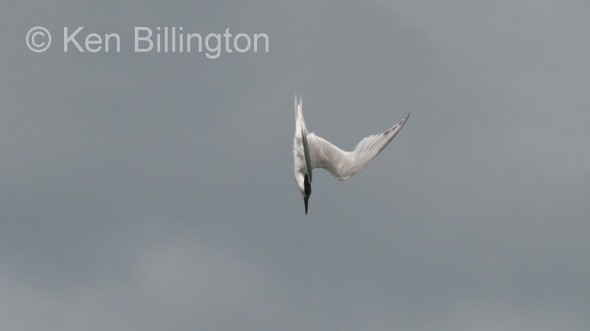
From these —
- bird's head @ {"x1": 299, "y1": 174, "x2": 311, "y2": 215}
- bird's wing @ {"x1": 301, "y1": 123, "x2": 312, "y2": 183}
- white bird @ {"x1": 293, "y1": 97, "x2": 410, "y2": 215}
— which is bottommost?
bird's head @ {"x1": 299, "y1": 174, "x2": 311, "y2": 215}

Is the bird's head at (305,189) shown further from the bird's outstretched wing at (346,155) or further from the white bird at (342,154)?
the bird's outstretched wing at (346,155)

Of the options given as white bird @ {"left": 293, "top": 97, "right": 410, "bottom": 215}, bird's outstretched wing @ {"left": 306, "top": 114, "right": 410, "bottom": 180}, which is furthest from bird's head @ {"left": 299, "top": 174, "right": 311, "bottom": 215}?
bird's outstretched wing @ {"left": 306, "top": 114, "right": 410, "bottom": 180}

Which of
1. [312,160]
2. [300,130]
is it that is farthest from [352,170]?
[300,130]

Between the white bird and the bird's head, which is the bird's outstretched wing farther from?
the bird's head

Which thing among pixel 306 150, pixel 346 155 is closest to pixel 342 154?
pixel 346 155

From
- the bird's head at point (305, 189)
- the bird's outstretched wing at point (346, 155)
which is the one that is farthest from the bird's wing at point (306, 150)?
the bird's outstretched wing at point (346, 155)

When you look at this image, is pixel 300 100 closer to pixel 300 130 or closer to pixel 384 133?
pixel 300 130

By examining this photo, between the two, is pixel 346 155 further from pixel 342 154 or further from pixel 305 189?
pixel 305 189

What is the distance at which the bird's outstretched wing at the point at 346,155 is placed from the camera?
6131 centimetres

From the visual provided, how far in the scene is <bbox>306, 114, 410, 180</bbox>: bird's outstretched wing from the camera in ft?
201

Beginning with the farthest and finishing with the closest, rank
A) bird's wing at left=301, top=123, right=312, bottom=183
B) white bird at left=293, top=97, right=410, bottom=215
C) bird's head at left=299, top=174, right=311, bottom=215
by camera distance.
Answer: white bird at left=293, top=97, right=410, bottom=215, bird's head at left=299, top=174, right=311, bottom=215, bird's wing at left=301, top=123, right=312, bottom=183

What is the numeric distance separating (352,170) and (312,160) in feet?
7.80

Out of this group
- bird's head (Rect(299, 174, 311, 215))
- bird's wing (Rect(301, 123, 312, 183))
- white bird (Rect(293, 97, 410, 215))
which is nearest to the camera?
bird's wing (Rect(301, 123, 312, 183))

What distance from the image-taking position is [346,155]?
62.2 metres
